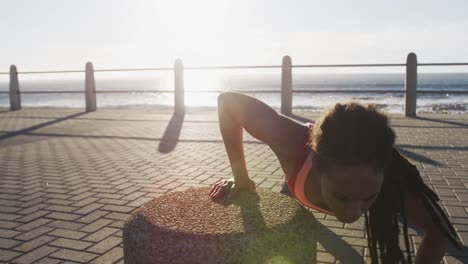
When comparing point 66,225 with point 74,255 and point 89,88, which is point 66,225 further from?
point 89,88

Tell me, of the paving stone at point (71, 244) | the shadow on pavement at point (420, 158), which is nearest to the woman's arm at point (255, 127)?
the paving stone at point (71, 244)

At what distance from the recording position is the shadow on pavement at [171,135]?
716cm

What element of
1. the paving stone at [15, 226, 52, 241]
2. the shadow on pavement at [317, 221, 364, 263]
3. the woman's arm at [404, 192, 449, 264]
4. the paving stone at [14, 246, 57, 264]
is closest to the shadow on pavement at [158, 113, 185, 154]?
the paving stone at [15, 226, 52, 241]

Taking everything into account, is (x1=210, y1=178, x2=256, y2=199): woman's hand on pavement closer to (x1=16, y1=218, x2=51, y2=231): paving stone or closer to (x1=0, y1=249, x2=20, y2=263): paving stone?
(x1=0, y1=249, x2=20, y2=263): paving stone

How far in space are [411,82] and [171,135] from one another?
19.6 ft

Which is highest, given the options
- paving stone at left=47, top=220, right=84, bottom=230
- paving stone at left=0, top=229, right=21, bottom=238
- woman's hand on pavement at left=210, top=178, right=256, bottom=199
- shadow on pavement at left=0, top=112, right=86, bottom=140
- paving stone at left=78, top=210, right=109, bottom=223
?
woman's hand on pavement at left=210, top=178, right=256, bottom=199

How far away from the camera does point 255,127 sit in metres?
2.74

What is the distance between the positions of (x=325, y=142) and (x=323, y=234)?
1571mm

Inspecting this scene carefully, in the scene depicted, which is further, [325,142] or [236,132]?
[236,132]

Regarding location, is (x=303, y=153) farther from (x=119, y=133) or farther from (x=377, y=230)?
(x=119, y=133)

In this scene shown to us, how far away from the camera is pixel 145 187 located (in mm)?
4664

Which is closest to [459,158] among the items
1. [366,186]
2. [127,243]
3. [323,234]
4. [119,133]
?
[323,234]

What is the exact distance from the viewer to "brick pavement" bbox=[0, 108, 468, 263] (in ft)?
10.4

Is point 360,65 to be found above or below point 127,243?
above
